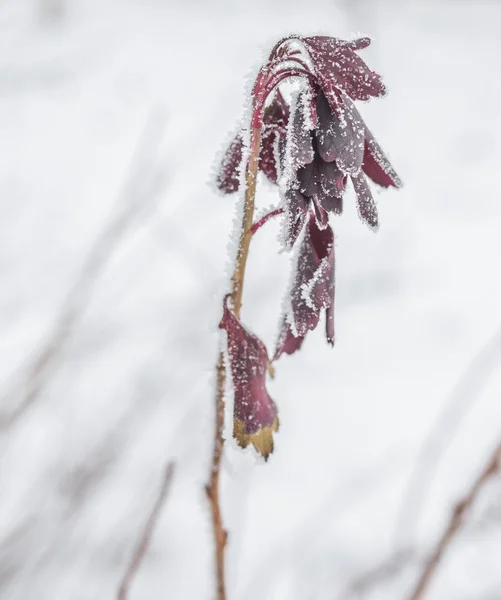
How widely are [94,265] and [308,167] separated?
93 cm

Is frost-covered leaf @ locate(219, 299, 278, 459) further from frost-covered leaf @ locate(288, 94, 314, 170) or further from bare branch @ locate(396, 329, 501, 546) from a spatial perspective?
→ bare branch @ locate(396, 329, 501, 546)

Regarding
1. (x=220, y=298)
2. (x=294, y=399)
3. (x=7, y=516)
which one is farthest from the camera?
(x=294, y=399)

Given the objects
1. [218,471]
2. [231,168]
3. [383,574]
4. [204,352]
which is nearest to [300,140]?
[231,168]

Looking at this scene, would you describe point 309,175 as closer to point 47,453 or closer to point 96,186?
point 47,453

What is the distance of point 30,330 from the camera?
211 centimetres

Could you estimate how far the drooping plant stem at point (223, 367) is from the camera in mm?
581

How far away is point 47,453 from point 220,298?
48.0 inches

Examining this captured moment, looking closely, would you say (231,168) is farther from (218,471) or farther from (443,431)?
(443,431)

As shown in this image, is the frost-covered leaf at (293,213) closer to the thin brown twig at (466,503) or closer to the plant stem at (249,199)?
the plant stem at (249,199)

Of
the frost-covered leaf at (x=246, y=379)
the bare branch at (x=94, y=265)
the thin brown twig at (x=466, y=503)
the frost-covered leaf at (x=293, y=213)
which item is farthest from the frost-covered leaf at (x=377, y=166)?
the bare branch at (x=94, y=265)

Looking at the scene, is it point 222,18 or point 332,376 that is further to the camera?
point 222,18

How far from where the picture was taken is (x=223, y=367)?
67 centimetres

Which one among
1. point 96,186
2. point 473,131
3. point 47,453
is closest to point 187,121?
point 96,186

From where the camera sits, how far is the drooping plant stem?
1.91 ft
